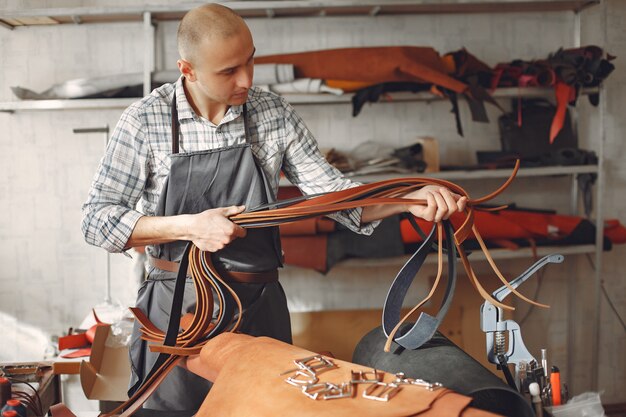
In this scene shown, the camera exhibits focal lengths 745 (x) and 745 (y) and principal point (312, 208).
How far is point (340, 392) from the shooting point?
998 millimetres

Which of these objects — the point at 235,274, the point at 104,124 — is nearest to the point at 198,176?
the point at 235,274

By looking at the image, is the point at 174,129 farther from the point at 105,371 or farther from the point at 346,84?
the point at 346,84

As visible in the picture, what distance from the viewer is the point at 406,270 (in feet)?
4.43

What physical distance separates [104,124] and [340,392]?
2.93 metres

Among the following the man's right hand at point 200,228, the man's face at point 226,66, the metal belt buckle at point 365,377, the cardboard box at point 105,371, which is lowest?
the cardboard box at point 105,371

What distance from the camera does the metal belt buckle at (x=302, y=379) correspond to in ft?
3.41

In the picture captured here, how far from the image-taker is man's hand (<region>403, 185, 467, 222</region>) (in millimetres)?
1396

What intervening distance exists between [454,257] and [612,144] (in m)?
2.87

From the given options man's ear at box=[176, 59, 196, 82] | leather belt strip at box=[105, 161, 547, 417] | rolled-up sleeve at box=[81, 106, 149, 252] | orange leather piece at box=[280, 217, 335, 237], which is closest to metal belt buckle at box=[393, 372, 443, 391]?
leather belt strip at box=[105, 161, 547, 417]

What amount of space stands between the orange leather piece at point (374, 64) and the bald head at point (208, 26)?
1.59 meters

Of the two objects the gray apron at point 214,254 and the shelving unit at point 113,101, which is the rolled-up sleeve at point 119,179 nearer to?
the gray apron at point 214,254

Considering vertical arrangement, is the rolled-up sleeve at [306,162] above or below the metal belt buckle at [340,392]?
above

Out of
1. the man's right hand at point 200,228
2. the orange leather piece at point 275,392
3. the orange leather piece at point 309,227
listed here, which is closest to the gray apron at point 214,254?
the man's right hand at point 200,228

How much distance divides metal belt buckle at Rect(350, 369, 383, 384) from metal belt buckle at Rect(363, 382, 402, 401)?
15 mm
